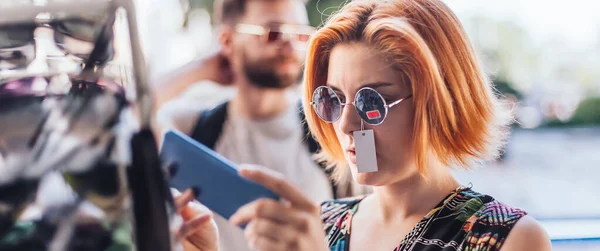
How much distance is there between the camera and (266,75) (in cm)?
159

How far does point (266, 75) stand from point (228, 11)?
0.23 meters

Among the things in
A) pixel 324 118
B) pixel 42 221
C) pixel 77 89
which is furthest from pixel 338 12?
pixel 42 221

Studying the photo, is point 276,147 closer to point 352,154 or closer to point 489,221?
point 352,154

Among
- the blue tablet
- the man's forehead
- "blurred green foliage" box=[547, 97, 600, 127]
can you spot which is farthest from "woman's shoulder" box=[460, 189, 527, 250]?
"blurred green foliage" box=[547, 97, 600, 127]

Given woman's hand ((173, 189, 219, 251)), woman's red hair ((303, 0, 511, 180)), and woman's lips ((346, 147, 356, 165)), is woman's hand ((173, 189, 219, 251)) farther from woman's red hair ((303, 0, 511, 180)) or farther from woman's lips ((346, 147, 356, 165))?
woman's red hair ((303, 0, 511, 180))

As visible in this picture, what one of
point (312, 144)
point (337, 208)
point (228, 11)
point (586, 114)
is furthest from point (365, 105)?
point (586, 114)

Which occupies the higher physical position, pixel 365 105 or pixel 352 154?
pixel 365 105

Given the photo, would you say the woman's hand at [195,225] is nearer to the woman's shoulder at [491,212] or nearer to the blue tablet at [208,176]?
the blue tablet at [208,176]

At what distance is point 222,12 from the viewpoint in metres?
1.67

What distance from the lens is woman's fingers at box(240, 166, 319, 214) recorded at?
0.95 metres

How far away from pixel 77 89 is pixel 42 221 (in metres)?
0.19

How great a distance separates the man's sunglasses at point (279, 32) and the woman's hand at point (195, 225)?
495 millimetres

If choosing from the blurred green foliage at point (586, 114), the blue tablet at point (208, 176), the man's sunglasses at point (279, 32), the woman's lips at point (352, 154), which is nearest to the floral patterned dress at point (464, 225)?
the woman's lips at point (352, 154)

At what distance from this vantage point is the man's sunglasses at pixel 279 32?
4.60ft
